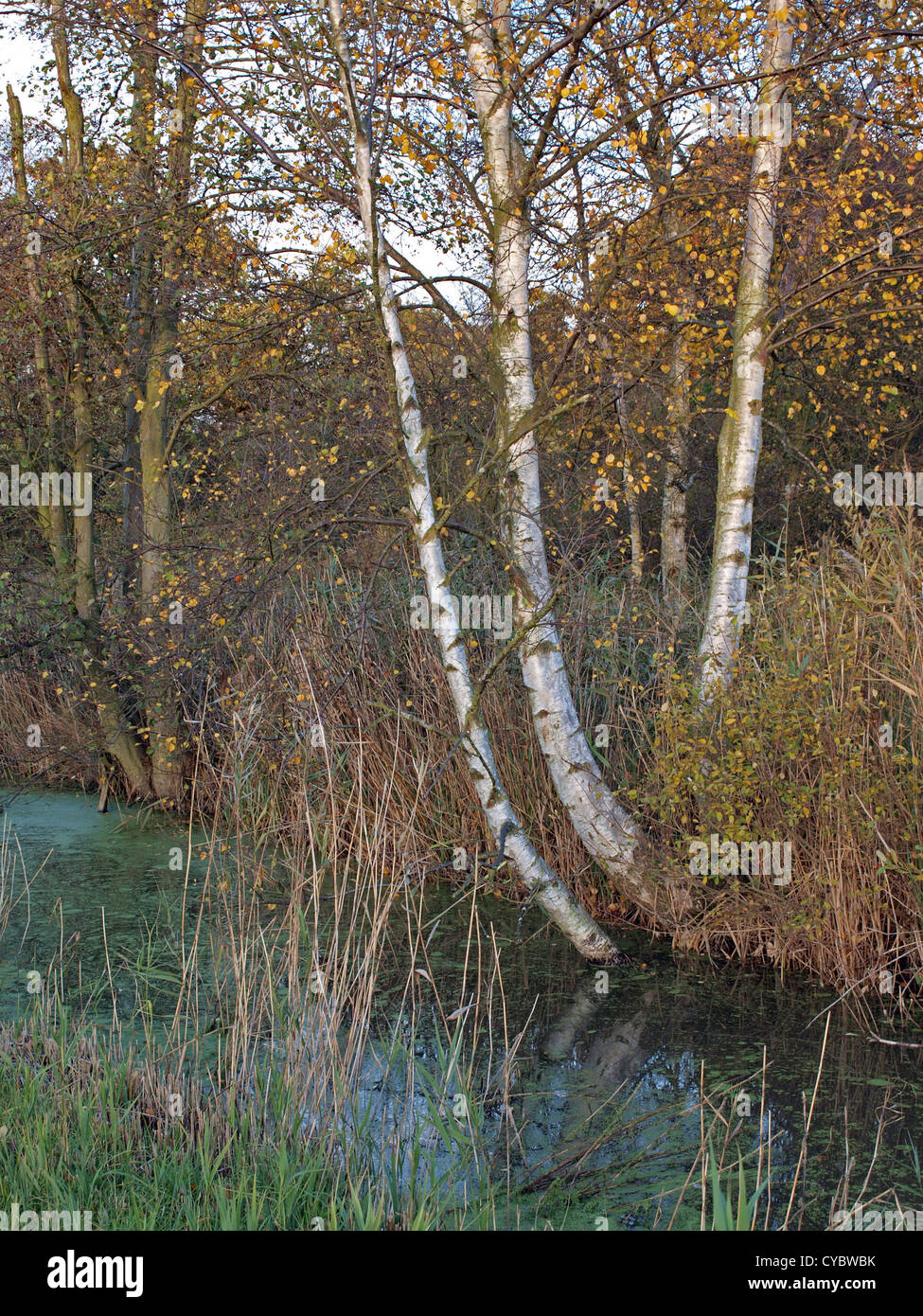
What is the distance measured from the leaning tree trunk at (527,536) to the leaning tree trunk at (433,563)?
412mm

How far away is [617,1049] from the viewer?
461 cm

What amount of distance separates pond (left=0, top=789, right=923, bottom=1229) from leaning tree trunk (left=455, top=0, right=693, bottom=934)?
52 centimetres

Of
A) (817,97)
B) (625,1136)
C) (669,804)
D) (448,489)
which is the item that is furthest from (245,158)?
(625,1136)

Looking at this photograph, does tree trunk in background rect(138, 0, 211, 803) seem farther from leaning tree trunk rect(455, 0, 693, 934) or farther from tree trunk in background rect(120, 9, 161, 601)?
leaning tree trunk rect(455, 0, 693, 934)

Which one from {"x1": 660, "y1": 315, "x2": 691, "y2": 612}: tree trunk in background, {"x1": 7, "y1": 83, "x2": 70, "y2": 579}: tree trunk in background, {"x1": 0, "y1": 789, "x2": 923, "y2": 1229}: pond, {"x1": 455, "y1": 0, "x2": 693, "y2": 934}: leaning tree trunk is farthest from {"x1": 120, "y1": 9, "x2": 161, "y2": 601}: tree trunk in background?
{"x1": 660, "y1": 315, "x2": 691, "y2": 612}: tree trunk in background

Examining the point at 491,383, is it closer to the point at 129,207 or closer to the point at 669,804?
the point at 669,804

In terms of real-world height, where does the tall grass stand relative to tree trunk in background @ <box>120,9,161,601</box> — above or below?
below

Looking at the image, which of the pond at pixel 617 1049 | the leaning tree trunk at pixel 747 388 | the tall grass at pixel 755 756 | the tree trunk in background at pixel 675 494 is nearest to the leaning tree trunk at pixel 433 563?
the tall grass at pixel 755 756

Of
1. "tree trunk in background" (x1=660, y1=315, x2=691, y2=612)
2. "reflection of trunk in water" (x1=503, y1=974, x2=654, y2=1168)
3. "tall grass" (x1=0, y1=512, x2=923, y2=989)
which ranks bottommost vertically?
"reflection of trunk in water" (x1=503, y1=974, x2=654, y2=1168)

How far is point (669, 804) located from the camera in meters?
5.46

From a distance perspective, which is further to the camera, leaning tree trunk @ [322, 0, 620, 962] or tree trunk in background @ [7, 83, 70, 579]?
tree trunk in background @ [7, 83, 70, 579]

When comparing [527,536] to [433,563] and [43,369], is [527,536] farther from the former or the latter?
[43,369]

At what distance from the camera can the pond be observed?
3.49 metres

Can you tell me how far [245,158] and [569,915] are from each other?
15.5ft
